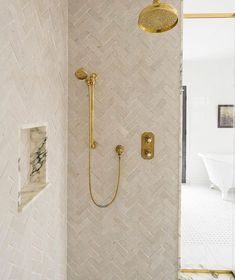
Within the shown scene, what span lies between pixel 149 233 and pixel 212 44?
9.10 feet

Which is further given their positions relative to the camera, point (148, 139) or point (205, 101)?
point (205, 101)

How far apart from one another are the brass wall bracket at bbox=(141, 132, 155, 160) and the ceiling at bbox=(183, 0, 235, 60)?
115 centimetres

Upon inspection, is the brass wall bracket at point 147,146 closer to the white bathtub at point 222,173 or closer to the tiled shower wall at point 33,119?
the tiled shower wall at point 33,119

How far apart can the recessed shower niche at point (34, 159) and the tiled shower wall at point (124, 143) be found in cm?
48

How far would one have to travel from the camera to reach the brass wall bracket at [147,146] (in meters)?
1.76

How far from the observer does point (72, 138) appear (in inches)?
71.1

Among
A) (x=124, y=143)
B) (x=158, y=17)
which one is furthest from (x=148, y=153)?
(x=158, y=17)

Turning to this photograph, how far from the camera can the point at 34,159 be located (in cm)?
129

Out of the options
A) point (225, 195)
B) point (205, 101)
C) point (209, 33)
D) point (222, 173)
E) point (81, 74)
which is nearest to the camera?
point (81, 74)

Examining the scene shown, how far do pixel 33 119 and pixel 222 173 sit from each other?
3.26 metres

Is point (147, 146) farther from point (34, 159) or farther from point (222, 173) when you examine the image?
point (222, 173)

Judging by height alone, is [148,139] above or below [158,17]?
below

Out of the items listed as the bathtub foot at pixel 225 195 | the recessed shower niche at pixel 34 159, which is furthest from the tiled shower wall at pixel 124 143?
the bathtub foot at pixel 225 195

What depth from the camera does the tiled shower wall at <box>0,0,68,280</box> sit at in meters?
0.85
